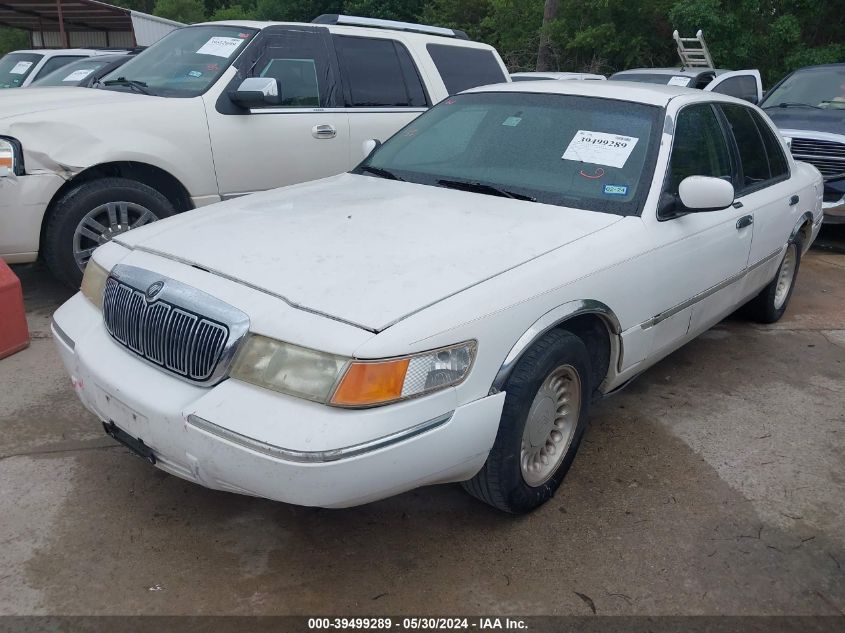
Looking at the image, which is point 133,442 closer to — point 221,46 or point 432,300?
point 432,300

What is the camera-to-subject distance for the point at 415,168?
403 centimetres

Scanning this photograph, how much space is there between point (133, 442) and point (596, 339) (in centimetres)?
188

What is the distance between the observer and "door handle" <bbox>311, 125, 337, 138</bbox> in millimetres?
5758

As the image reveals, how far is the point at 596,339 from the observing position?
3.31 metres

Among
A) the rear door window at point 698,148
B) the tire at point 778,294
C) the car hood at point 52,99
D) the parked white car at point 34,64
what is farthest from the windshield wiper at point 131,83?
the parked white car at point 34,64

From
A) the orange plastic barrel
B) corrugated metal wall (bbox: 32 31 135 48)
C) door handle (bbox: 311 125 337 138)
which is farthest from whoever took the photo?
corrugated metal wall (bbox: 32 31 135 48)

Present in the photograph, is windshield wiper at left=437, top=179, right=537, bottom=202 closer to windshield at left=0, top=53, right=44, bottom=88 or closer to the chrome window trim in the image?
the chrome window trim

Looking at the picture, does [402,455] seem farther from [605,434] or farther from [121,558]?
[605,434]

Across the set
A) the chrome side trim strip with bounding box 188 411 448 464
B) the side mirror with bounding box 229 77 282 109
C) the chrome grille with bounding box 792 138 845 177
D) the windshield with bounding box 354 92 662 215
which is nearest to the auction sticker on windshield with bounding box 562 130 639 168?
the windshield with bounding box 354 92 662 215

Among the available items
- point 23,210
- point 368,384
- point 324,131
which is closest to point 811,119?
point 324,131

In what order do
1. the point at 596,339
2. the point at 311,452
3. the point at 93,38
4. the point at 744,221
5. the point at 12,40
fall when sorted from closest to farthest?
the point at 311,452 → the point at 596,339 → the point at 744,221 → the point at 93,38 → the point at 12,40

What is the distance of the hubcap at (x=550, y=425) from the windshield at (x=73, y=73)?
24.2ft

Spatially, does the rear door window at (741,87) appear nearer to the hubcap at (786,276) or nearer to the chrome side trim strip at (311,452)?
the hubcap at (786,276)

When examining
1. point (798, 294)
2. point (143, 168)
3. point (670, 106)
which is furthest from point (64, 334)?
point (798, 294)
